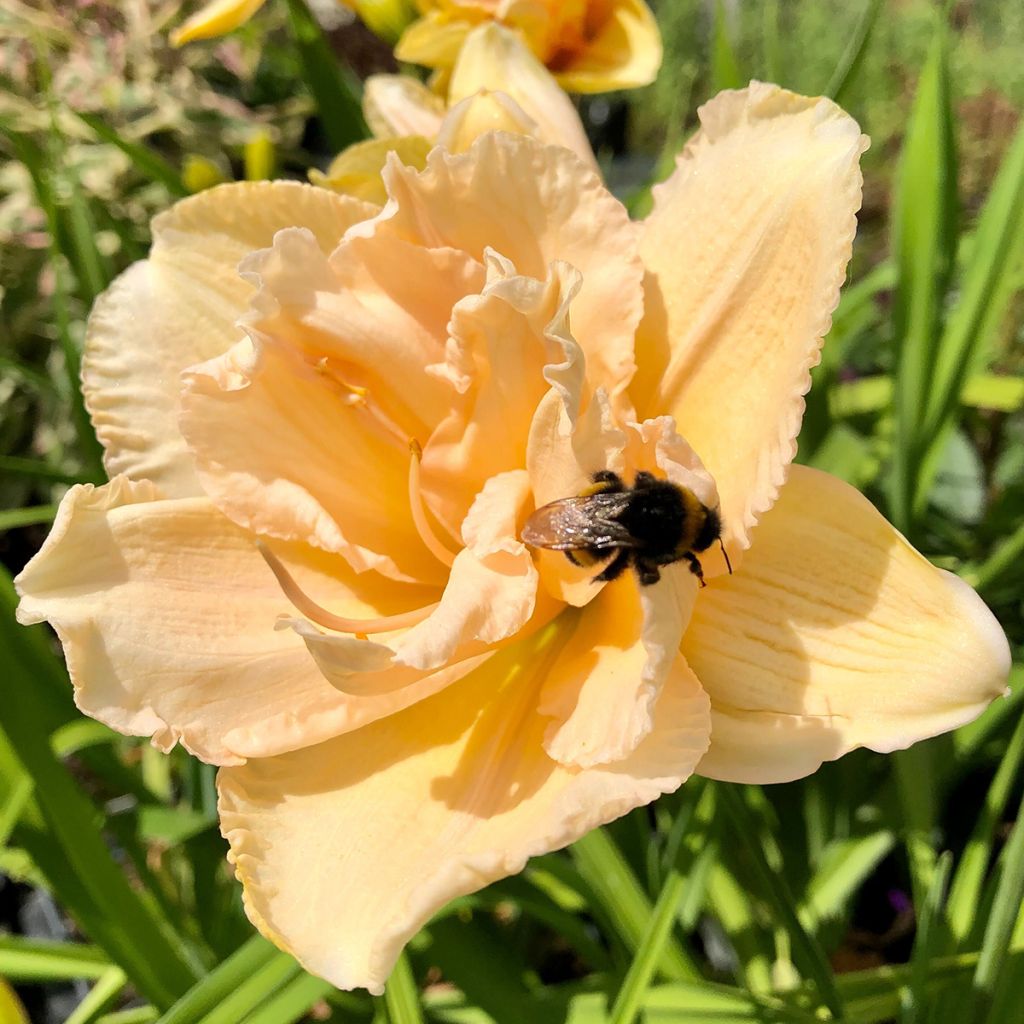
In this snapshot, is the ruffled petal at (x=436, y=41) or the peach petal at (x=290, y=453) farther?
the ruffled petal at (x=436, y=41)

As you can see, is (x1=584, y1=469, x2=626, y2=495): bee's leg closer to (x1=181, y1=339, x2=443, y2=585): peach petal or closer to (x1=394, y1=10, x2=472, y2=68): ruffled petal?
(x1=181, y1=339, x2=443, y2=585): peach petal

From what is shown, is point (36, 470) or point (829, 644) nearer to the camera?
point (829, 644)

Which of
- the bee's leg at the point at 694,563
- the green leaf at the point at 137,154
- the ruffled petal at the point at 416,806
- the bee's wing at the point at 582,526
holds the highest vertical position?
the green leaf at the point at 137,154

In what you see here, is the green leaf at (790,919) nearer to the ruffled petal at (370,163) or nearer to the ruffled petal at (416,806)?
the ruffled petal at (416,806)

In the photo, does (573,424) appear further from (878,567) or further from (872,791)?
(872,791)

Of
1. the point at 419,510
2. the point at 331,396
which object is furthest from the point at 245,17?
the point at 419,510

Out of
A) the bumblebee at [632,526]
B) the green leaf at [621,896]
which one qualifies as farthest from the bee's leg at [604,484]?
the green leaf at [621,896]

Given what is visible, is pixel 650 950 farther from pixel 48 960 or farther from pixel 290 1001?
pixel 48 960
